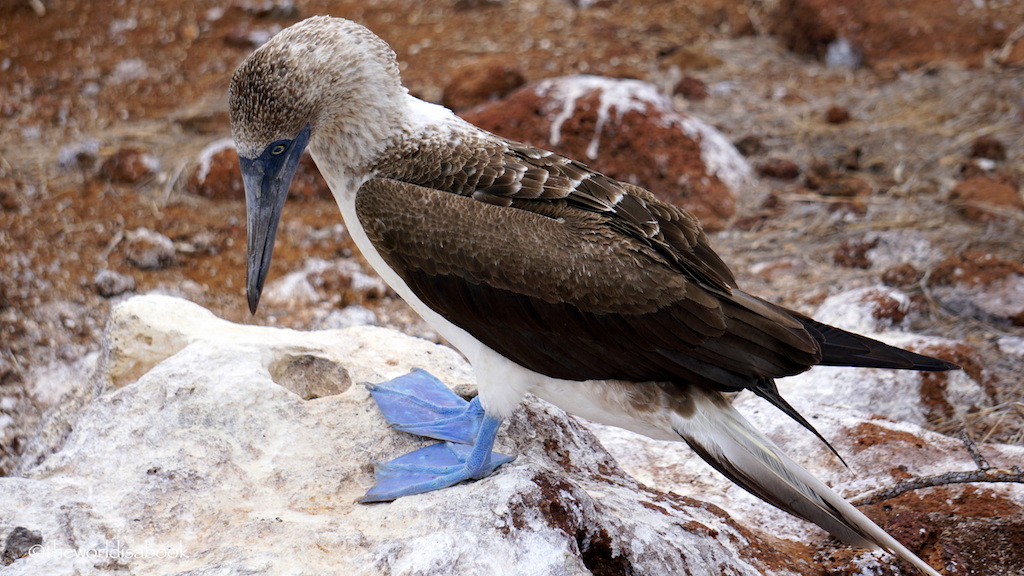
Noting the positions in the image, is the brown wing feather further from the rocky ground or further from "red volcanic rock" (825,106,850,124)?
"red volcanic rock" (825,106,850,124)

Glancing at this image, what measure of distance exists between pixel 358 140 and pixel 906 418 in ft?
9.33

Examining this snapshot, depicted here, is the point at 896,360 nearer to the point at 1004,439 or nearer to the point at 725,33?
the point at 1004,439

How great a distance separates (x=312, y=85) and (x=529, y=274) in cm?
95

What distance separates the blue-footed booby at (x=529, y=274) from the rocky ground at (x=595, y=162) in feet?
5.91

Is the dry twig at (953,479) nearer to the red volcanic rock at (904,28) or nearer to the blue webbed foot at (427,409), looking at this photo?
the blue webbed foot at (427,409)

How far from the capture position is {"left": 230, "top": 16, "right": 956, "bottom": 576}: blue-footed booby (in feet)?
8.61

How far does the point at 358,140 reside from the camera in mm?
2906

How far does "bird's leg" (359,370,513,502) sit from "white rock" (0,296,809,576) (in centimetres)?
7

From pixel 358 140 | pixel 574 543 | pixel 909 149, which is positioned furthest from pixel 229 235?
pixel 909 149

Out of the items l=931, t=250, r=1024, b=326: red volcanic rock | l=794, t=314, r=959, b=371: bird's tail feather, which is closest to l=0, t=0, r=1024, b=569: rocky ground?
l=931, t=250, r=1024, b=326: red volcanic rock

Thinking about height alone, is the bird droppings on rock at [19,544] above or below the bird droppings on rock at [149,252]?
above

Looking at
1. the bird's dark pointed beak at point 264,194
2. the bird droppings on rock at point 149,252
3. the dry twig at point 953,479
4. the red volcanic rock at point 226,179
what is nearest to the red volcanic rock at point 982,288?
the dry twig at point 953,479

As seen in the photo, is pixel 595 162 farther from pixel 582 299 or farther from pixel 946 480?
pixel 946 480

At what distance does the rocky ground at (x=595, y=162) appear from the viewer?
5.00 m
